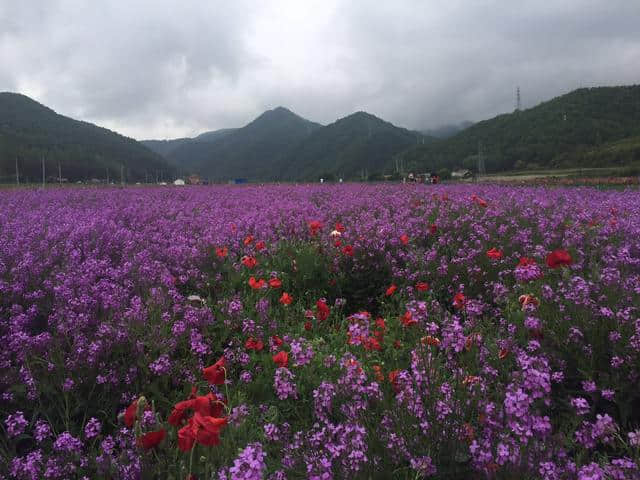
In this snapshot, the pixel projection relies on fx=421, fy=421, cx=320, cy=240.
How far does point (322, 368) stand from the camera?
2.80 meters

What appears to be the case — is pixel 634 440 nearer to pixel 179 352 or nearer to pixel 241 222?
pixel 179 352

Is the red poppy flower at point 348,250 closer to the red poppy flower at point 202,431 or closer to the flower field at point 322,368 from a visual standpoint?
the flower field at point 322,368

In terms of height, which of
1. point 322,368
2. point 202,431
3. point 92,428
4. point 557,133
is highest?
point 557,133

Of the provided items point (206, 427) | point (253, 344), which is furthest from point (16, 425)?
point (253, 344)

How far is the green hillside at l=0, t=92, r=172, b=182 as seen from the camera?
80.8 metres

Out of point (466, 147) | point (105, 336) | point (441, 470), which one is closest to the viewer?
point (441, 470)

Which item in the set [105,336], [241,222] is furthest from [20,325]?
[241,222]

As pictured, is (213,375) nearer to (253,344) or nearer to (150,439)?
(150,439)

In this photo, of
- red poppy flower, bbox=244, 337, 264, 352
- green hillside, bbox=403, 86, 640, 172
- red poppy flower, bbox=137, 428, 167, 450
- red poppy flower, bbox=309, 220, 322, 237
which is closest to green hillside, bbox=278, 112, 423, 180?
green hillside, bbox=403, 86, 640, 172

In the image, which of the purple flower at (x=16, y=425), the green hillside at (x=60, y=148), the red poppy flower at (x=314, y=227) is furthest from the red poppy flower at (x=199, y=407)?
the green hillside at (x=60, y=148)

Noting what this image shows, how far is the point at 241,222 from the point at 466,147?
79.9 meters

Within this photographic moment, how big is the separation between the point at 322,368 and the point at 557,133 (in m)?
77.0

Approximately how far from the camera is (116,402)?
87.8 inches

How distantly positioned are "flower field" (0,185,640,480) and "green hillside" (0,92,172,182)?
78.9 m
